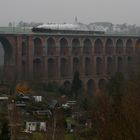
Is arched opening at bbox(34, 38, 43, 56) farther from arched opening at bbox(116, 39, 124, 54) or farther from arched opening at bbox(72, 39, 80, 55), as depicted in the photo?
arched opening at bbox(116, 39, 124, 54)

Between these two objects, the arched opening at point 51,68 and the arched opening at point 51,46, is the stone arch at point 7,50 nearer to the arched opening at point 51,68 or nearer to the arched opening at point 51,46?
the arched opening at point 51,68

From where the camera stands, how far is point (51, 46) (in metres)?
37.7

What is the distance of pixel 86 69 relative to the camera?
39.3 meters

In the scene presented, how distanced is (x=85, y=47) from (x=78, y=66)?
2.08m

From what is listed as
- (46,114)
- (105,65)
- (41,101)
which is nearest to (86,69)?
(105,65)

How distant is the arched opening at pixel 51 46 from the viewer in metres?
37.5

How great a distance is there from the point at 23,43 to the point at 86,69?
5.85 m

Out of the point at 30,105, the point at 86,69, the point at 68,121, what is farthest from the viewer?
the point at 86,69

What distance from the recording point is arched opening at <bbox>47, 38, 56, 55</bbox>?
3747cm

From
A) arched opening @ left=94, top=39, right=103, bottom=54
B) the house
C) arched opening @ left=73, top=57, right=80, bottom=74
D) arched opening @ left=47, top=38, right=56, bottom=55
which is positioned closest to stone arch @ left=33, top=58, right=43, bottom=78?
arched opening @ left=47, top=38, right=56, bottom=55

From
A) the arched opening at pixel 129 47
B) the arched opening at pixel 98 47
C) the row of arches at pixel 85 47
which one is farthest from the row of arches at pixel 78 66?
the arched opening at pixel 129 47

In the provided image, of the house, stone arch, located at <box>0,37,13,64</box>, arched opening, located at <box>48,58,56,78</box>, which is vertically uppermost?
stone arch, located at <box>0,37,13,64</box>

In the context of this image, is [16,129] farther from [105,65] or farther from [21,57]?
[105,65]

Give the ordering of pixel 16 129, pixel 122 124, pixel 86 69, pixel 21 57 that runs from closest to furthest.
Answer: pixel 122 124
pixel 16 129
pixel 21 57
pixel 86 69
